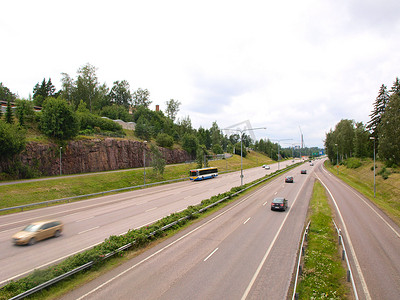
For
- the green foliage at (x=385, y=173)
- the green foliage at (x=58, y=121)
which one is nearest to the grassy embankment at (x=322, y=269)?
the green foliage at (x=385, y=173)

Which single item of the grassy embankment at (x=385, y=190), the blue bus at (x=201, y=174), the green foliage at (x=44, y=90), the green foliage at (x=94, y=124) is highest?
the green foliage at (x=44, y=90)

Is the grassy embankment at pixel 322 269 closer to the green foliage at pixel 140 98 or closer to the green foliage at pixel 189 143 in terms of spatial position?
the green foliage at pixel 189 143

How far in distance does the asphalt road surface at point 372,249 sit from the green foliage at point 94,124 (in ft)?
214

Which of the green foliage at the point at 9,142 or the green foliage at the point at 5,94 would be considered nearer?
the green foliage at the point at 9,142

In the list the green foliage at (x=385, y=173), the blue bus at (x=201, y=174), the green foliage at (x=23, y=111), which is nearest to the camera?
the green foliage at (x=385, y=173)

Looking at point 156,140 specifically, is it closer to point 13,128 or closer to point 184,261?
point 13,128

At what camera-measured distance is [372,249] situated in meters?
15.2

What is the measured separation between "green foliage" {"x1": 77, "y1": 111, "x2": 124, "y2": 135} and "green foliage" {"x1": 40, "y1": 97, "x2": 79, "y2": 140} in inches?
503

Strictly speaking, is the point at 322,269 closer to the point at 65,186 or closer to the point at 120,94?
the point at 65,186

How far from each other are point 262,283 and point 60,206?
94.6 feet

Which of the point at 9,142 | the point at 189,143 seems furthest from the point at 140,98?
the point at 9,142

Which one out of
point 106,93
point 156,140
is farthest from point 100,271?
point 106,93

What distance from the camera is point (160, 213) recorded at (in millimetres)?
24406

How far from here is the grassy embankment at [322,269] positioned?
384 inches
